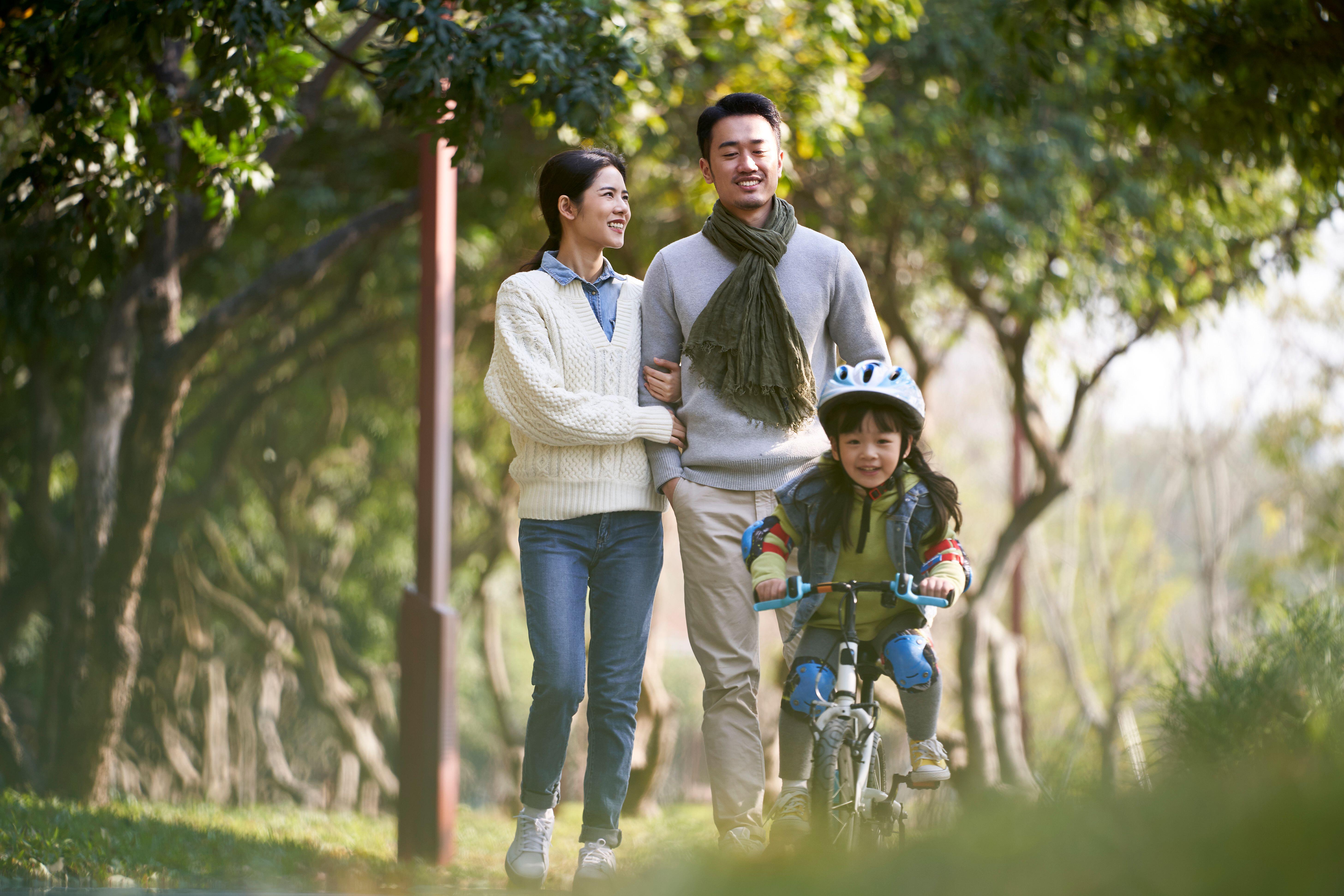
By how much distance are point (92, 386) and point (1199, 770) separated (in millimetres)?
7950

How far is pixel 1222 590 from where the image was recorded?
24.8m

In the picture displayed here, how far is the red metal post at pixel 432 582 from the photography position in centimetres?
638

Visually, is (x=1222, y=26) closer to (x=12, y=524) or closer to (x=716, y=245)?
(x=716, y=245)

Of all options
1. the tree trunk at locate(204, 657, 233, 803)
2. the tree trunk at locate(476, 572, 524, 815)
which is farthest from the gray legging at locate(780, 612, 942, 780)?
the tree trunk at locate(204, 657, 233, 803)

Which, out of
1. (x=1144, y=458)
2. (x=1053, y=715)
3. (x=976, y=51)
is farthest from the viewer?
(x=1053, y=715)

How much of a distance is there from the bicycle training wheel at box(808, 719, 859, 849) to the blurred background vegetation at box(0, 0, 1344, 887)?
42 cm

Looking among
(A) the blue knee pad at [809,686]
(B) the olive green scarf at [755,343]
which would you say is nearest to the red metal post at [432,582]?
(B) the olive green scarf at [755,343]

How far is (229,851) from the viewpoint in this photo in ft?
17.2

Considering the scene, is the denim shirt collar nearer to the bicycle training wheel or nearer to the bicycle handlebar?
the bicycle handlebar

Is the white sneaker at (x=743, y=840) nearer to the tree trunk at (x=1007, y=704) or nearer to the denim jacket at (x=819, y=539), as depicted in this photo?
the denim jacket at (x=819, y=539)

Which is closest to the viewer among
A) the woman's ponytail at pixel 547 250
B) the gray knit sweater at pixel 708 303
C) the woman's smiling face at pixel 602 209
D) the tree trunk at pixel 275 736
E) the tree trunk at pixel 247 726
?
the gray knit sweater at pixel 708 303

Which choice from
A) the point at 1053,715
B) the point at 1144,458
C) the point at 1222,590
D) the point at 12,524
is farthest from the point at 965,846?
the point at 1053,715

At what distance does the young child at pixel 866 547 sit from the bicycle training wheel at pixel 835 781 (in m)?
0.07

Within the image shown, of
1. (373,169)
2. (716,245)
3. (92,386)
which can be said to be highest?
(373,169)
